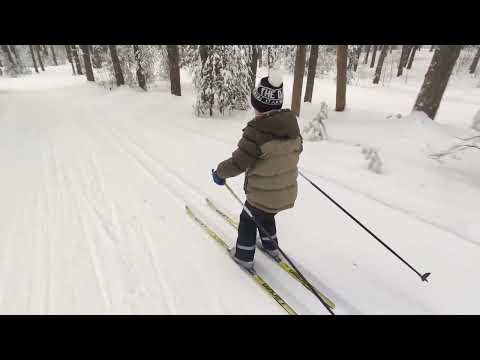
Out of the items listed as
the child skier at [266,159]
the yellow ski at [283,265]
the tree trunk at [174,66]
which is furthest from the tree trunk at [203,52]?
the child skier at [266,159]

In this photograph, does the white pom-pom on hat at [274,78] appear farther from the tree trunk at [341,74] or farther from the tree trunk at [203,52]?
the tree trunk at [341,74]

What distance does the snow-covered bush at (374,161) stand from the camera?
5.38m

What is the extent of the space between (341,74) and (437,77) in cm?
372

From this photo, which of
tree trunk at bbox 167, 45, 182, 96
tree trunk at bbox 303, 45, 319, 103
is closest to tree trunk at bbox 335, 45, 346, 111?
tree trunk at bbox 303, 45, 319, 103

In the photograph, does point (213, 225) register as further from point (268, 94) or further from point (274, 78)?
point (274, 78)

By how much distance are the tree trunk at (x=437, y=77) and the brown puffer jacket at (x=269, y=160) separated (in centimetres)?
650

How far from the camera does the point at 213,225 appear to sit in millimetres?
4168

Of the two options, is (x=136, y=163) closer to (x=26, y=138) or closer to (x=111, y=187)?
(x=111, y=187)

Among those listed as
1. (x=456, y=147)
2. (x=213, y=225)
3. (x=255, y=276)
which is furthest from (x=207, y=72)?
(x=255, y=276)

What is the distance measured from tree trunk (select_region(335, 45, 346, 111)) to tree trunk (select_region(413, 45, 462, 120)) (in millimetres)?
3193

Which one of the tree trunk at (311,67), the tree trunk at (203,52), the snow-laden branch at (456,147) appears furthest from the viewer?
the tree trunk at (311,67)

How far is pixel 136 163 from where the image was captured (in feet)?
20.5
